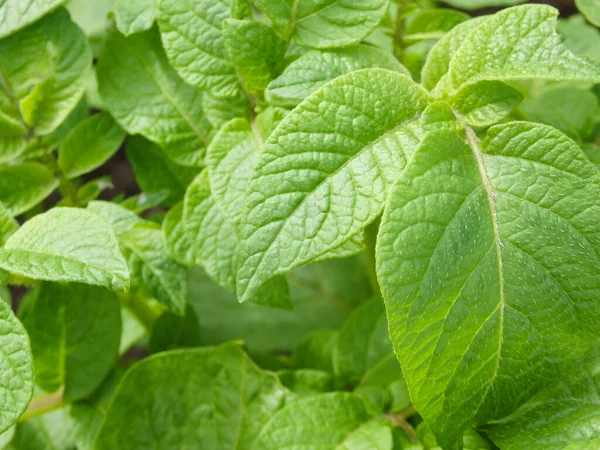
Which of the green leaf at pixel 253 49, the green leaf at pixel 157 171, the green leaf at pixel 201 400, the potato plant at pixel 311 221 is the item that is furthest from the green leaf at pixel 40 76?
the green leaf at pixel 201 400

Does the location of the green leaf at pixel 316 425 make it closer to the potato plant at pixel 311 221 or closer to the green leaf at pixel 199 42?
the potato plant at pixel 311 221

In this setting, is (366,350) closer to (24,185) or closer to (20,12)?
(24,185)

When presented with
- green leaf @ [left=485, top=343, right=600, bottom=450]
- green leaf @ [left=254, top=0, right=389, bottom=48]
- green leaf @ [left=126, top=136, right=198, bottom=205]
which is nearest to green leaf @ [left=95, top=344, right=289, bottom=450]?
green leaf @ [left=126, top=136, right=198, bottom=205]

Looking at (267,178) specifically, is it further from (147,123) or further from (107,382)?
(107,382)

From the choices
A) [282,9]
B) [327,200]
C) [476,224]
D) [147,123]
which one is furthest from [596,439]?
[147,123]

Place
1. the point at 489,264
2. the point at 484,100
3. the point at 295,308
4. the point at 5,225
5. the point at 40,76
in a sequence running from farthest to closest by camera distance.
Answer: the point at 295,308
the point at 40,76
the point at 5,225
the point at 484,100
the point at 489,264

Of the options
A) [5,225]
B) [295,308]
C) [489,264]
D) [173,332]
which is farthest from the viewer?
[295,308]

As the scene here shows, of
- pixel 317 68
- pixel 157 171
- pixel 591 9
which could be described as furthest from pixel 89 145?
pixel 591 9
